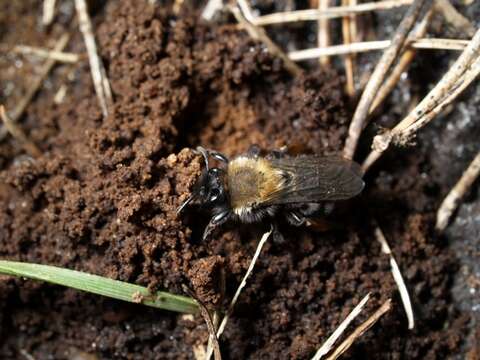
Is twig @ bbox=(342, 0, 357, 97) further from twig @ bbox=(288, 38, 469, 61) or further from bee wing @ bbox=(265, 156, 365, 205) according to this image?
bee wing @ bbox=(265, 156, 365, 205)

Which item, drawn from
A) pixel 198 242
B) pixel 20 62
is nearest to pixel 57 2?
pixel 20 62

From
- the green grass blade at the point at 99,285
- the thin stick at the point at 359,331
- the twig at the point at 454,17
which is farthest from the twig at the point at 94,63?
the twig at the point at 454,17

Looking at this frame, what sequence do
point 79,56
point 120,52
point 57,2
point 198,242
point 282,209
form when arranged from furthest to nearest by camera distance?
point 57,2 < point 79,56 < point 120,52 < point 282,209 < point 198,242

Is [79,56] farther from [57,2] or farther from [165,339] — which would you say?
[165,339]

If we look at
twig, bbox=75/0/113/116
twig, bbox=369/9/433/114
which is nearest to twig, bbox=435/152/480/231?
twig, bbox=369/9/433/114

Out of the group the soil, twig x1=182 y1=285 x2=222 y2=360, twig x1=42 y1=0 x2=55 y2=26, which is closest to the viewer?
twig x1=182 y1=285 x2=222 y2=360

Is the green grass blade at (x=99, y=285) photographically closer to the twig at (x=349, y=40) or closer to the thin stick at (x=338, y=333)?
the thin stick at (x=338, y=333)
